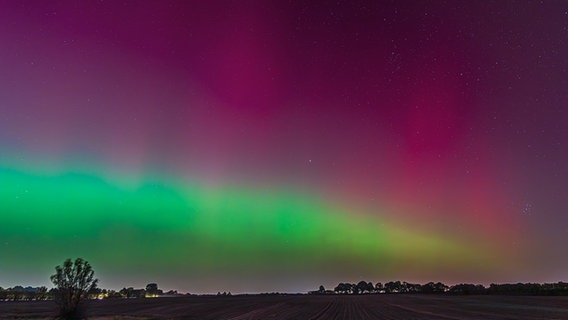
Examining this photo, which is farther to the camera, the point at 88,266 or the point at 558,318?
the point at 88,266

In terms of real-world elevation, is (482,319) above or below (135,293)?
below

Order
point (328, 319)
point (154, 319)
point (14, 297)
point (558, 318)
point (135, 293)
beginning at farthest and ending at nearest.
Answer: point (135, 293) < point (14, 297) < point (154, 319) < point (328, 319) < point (558, 318)

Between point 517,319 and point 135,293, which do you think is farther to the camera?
point 135,293

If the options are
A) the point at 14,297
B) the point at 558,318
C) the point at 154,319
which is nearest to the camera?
the point at 558,318

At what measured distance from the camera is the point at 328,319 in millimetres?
40844

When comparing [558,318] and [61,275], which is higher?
[61,275]

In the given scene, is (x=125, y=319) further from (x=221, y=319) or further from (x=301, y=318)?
Answer: (x=301, y=318)

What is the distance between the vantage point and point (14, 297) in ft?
410

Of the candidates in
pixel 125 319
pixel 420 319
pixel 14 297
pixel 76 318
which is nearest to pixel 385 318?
pixel 420 319

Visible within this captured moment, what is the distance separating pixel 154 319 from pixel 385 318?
23.2 meters

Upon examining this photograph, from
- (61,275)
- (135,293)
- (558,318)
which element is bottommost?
(558,318)

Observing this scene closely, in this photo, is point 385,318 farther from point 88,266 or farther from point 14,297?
point 14,297

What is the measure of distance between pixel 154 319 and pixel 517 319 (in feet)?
112

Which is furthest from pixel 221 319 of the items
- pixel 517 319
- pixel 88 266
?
pixel 517 319
